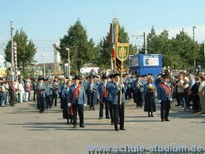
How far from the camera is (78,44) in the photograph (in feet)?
176

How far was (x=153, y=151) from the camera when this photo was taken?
29.6 ft

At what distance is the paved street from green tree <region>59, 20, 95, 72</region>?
1481 inches

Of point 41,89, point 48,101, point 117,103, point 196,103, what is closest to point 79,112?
point 117,103

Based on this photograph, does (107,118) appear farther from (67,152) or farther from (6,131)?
(67,152)

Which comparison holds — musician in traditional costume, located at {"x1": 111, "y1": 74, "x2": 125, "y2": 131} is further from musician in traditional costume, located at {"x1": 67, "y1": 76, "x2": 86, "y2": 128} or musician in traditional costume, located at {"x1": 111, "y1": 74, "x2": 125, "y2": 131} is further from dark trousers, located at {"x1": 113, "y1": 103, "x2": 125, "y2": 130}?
musician in traditional costume, located at {"x1": 67, "y1": 76, "x2": 86, "y2": 128}

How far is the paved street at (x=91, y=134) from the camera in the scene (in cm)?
1017

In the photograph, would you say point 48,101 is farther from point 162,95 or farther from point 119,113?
point 119,113

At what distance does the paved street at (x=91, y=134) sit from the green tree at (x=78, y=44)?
3762cm

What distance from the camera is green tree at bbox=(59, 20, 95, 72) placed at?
5350 centimetres

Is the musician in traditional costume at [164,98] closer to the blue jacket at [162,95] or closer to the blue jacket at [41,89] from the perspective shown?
the blue jacket at [162,95]

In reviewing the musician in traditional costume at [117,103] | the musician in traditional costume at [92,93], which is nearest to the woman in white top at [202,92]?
the musician in traditional costume at [117,103]

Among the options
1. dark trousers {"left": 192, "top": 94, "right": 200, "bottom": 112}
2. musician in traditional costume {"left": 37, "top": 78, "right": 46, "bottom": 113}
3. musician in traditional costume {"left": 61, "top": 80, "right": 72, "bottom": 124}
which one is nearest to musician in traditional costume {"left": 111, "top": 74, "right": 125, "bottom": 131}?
musician in traditional costume {"left": 61, "top": 80, "right": 72, "bottom": 124}

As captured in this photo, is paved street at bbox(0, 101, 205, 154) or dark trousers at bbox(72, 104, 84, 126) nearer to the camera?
paved street at bbox(0, 101, 205, 154)

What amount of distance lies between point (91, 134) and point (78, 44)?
42092mm
